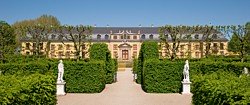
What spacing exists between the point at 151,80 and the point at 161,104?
5569 mm

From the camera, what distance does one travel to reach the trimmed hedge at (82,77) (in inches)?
834

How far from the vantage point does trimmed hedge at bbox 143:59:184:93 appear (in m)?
21.0

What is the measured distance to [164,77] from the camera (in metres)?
21.1

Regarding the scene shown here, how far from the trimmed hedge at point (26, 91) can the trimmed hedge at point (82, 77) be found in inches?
338

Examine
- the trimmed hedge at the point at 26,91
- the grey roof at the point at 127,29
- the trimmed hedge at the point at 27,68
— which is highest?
the grey roof at the point at 127,29

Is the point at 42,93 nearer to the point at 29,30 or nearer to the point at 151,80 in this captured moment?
the point at 151,80

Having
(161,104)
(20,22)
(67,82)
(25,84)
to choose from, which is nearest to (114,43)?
(20,22)

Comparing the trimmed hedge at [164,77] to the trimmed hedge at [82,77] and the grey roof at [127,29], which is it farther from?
the grey roof at [127,29]

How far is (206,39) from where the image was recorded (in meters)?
48.7

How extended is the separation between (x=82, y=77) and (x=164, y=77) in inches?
179

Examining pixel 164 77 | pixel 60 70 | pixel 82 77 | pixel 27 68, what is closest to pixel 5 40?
pixel 27 68

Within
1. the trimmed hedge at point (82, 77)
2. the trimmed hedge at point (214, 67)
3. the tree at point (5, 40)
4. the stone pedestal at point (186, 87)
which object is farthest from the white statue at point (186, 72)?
the tree at point (5, 40)

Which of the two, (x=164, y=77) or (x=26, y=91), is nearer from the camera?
(x=26, y=91)

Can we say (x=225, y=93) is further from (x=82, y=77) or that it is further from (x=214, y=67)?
(x=82, y=77)
